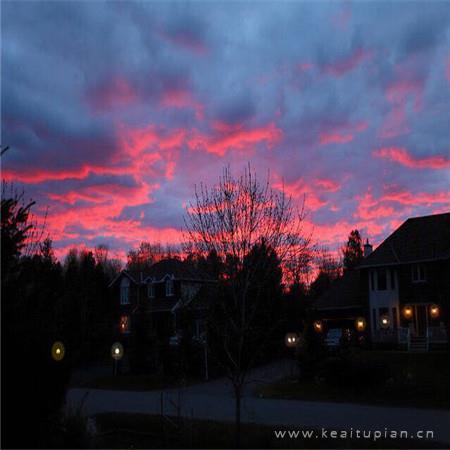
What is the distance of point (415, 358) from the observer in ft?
99.2

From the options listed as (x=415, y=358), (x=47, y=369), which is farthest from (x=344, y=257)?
(x=47, y=369)

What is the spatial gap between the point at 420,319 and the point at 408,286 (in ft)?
7.30

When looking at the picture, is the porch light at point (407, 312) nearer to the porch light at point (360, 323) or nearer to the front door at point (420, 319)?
the front door at point (420, 319)

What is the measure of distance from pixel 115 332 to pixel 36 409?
128 feet

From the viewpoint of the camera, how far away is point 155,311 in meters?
47.1

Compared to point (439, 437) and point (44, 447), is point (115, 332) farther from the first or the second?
point (44, 447)

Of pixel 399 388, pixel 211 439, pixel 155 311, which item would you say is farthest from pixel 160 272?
pixel 211 439

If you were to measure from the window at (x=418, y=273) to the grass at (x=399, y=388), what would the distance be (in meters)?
7.46

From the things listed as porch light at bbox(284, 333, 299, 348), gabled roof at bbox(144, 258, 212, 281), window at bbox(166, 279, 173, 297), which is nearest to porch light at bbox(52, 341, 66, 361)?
porch light at bbox(284, 333, 299, 348)

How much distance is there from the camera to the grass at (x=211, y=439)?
43.5ft

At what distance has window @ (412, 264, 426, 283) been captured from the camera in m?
37.2

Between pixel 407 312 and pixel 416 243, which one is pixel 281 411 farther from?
pixel 416 243

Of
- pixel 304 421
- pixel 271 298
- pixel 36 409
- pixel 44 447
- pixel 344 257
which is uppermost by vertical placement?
pixel 344 257

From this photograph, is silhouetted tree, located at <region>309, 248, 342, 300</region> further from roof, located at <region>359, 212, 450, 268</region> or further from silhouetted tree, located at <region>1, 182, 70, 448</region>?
silhouetted tree, located at <region>1, 182, 70, 448</region>
